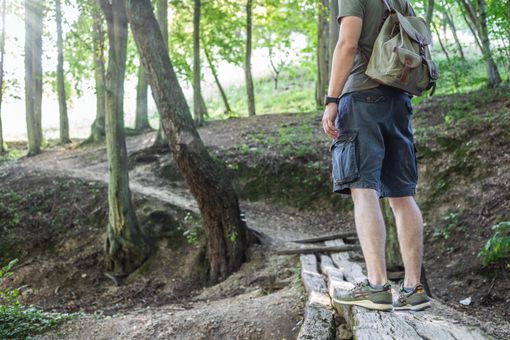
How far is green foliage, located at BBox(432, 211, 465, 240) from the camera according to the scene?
788 centimetres

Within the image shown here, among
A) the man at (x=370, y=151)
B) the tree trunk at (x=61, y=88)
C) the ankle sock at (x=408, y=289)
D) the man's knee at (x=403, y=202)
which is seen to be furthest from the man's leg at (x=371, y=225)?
the tree trunk at (x=61, y=88)

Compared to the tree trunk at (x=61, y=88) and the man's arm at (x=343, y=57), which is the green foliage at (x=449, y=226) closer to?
the man's arm at (x=343, y=57)

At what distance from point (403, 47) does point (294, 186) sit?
8.64 metres

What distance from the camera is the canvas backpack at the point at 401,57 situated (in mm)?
3127

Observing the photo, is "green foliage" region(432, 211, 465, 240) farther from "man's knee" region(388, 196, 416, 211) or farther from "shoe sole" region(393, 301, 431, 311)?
"man's knee" region(388, 196, 416, 211)

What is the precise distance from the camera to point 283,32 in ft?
83.6

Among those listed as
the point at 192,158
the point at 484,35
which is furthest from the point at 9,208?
the point at 484,35

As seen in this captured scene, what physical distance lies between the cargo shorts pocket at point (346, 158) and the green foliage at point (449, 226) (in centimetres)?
533

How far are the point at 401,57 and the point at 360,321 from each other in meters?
1.74

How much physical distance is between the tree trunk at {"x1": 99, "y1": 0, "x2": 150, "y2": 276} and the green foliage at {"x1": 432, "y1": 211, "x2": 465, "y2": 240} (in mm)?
5380

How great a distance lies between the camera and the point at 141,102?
60.9ft

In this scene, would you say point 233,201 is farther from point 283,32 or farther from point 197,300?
point 283,32

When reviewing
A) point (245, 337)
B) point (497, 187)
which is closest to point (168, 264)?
point (245, 337)

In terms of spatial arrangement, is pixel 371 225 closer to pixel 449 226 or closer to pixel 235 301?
pixel 235 301
